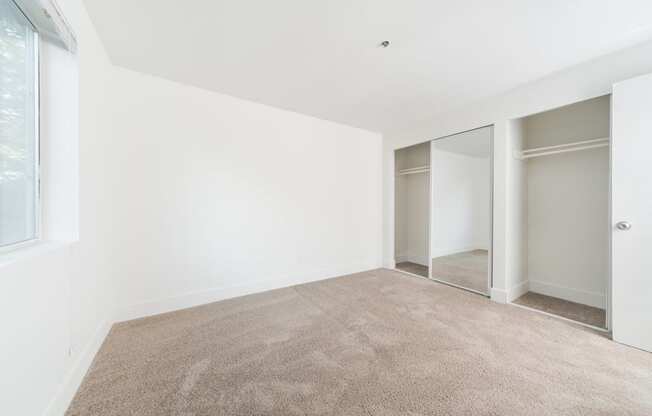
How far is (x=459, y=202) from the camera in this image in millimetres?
3105

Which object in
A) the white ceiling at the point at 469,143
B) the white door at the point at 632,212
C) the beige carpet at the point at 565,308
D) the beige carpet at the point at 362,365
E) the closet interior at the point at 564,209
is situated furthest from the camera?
the white ceiling at the point at 469,143

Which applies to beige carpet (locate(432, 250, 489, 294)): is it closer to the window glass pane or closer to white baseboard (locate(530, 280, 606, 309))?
white baseboard (locate(530, 280, 606, 309))

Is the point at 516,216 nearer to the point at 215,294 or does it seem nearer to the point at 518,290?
the point at 518,290

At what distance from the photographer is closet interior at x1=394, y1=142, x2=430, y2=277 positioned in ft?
13.0

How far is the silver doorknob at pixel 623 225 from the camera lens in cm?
177

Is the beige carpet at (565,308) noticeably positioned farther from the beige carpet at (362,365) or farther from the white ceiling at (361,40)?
the white ceiling at (361,40)

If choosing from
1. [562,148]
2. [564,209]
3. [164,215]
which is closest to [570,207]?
[564,209]

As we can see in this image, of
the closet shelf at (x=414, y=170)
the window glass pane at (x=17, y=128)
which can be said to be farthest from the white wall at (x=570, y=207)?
the window glass pane at (x=17, y=128)

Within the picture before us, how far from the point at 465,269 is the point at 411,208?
4.75ft

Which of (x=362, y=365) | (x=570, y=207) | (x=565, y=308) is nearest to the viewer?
(x=362, y=365)

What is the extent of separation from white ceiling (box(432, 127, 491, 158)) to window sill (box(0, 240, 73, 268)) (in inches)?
151

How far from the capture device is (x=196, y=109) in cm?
243

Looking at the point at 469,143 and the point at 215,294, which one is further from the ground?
the point at 469,143

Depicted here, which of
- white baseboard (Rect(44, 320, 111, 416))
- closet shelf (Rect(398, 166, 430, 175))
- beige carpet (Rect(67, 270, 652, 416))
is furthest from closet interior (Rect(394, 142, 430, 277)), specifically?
white baseboard (Rect(44, 320, 111, 416))
